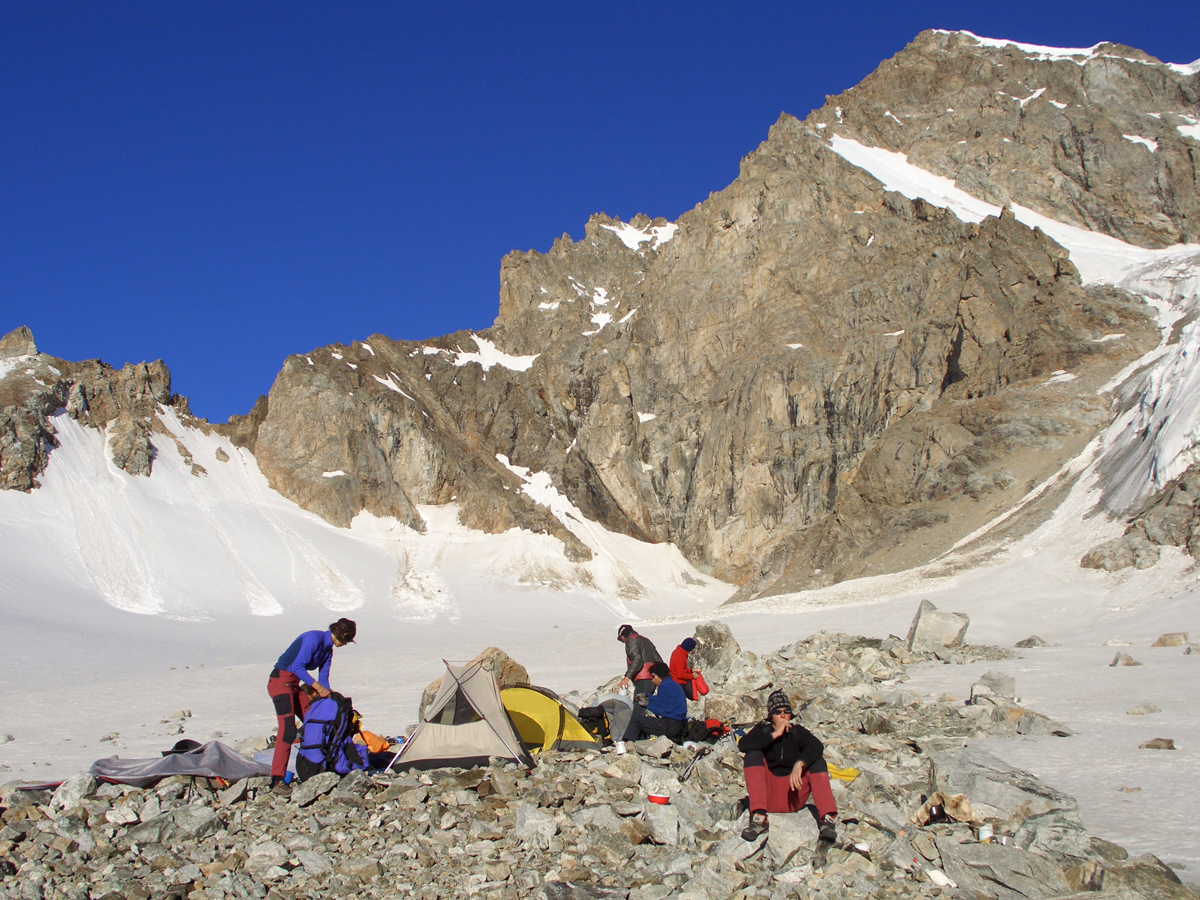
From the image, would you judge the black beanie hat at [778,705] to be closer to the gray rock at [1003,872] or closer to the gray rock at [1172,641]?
the gray rock at [1003,872]

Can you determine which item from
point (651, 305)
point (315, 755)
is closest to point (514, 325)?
point (651, 305)

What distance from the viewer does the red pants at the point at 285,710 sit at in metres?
7.22

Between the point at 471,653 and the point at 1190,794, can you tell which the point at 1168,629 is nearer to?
the point at 1190,794

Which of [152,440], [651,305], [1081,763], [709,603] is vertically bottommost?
[709,603]

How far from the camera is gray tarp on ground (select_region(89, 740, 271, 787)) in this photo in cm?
672

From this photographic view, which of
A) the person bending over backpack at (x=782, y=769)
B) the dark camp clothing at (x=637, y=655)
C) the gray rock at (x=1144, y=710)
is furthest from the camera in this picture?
the dark camp clothing at (x=637, y=655)

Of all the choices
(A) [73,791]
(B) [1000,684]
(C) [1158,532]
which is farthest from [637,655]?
(C) [1158,532]

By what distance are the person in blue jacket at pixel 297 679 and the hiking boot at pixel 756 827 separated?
3941 mm

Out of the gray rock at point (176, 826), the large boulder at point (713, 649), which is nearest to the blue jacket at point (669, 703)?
the gray rock at point (176, 826)

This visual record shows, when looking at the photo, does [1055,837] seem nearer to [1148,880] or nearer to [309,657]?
[1148,880]

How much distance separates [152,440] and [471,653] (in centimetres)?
4259

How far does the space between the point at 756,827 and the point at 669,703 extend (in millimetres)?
3547

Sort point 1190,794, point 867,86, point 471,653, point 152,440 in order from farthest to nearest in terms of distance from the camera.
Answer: point 867,86 < point 152,440 < point 471,653 < point 1190,794

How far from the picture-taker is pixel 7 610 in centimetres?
3262
